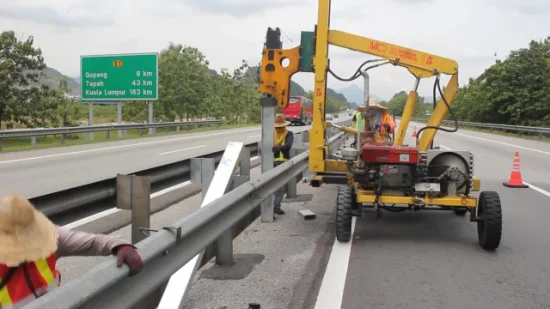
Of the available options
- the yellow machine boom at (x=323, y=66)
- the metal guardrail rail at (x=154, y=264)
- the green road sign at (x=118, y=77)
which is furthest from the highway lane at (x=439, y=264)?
the green road sign at (x=118, y=77)

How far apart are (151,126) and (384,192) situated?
86.7ft

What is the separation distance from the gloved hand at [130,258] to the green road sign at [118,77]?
2824cm

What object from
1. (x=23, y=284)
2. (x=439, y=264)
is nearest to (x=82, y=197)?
(x=23, y=284)

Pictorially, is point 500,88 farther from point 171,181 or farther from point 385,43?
point 171,181

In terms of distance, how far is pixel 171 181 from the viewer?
520 cm

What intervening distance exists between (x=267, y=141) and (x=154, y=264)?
5188 millimetres

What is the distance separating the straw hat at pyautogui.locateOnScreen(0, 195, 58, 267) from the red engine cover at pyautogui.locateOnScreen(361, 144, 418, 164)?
5.24 meters

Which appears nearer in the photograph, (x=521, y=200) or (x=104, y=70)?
(x=521, y=200)

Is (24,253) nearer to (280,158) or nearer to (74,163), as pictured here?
(280,158)

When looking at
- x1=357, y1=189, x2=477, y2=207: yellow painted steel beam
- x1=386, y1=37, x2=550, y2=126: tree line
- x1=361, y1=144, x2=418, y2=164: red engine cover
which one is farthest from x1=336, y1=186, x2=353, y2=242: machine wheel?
x1=386, y1=37, x2=550, y2=126: tree line

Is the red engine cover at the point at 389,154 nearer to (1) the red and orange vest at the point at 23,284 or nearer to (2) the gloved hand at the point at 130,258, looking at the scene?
(2) the gloved hand at the point at 130,258

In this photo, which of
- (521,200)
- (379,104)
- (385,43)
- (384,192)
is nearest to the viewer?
(384,192)

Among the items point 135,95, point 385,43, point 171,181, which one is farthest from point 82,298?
point 135,95

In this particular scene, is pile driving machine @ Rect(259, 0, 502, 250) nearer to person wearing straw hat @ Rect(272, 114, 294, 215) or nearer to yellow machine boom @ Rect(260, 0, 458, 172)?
yellow machine boom @ Rect(260, 0, 458, 172)
